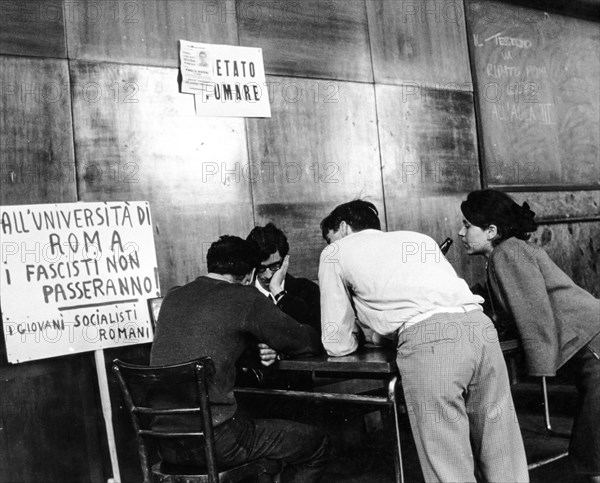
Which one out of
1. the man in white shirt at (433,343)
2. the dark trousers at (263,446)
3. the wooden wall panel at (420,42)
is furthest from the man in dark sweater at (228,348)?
the wooden wall panel at (420,42)

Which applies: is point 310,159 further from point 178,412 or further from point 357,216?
point 178,412

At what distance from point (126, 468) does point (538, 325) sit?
2392mm

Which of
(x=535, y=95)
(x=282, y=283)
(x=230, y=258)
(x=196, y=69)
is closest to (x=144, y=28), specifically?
(x=196, y=69)

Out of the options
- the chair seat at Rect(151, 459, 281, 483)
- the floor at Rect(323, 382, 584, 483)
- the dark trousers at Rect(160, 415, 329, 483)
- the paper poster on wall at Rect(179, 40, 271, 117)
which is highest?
the paper poster on wall at Rect(179, 40, 271, 117)

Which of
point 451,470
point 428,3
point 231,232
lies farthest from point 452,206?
point 451,470

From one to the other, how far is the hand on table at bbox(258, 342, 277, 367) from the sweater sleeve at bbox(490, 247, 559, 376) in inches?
44.6

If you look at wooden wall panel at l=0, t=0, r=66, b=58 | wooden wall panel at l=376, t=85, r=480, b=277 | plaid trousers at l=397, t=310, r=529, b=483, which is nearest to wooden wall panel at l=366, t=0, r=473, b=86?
wooden wall panel at l=376, t=85, r=480, b=277

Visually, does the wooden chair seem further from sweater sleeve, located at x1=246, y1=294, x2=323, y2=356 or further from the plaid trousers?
the plaid trousers

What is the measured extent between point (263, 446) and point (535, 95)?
467cm

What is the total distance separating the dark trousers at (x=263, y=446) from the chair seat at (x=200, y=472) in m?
0.02

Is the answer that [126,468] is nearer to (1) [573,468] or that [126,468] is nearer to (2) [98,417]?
(2) [98,417]

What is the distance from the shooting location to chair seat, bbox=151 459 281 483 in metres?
2.72

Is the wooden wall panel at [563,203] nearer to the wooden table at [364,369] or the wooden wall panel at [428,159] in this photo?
the wooden wall panel at [428,159]

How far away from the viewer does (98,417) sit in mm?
3912
